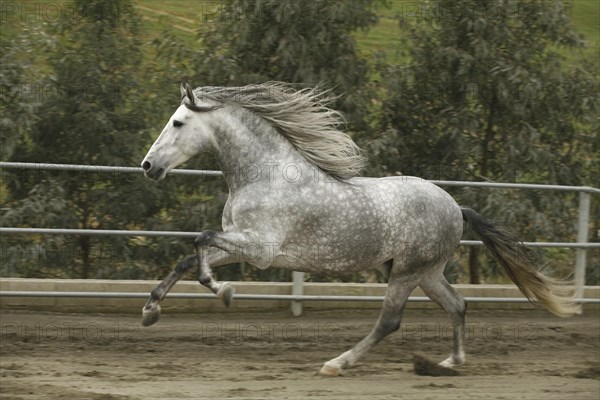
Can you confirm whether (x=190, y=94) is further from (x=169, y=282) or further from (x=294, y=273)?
(x=294, y=273)

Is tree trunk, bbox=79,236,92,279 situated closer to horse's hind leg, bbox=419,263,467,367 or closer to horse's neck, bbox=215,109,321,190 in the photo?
horse's neck, bbox=215,109,321,190

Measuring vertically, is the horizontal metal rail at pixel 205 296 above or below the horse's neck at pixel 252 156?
below

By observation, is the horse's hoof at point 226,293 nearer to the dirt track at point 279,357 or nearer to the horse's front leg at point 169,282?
the horse's front leg at point 169,282

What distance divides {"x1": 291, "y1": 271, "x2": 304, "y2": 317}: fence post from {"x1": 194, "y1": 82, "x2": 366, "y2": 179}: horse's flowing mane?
203 centimetres

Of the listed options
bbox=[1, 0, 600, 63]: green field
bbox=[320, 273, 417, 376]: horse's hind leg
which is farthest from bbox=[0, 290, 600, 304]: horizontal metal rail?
bbox=[1, 0, 600, 63]: green field

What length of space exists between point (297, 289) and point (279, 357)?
50.1 inches

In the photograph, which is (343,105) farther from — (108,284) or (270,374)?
(270,374)

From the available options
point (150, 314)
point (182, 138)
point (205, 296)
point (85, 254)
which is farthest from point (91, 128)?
point (150, 314)

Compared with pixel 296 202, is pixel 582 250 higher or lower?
lower

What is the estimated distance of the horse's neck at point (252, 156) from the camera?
5914mm

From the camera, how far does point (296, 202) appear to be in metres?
5.88

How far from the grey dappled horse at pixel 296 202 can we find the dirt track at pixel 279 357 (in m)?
0.47

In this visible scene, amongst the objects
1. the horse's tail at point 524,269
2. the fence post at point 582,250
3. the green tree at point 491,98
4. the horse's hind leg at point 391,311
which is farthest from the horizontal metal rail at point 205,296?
the green tree at point 491,98

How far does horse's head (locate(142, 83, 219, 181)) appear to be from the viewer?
5.70 metres
